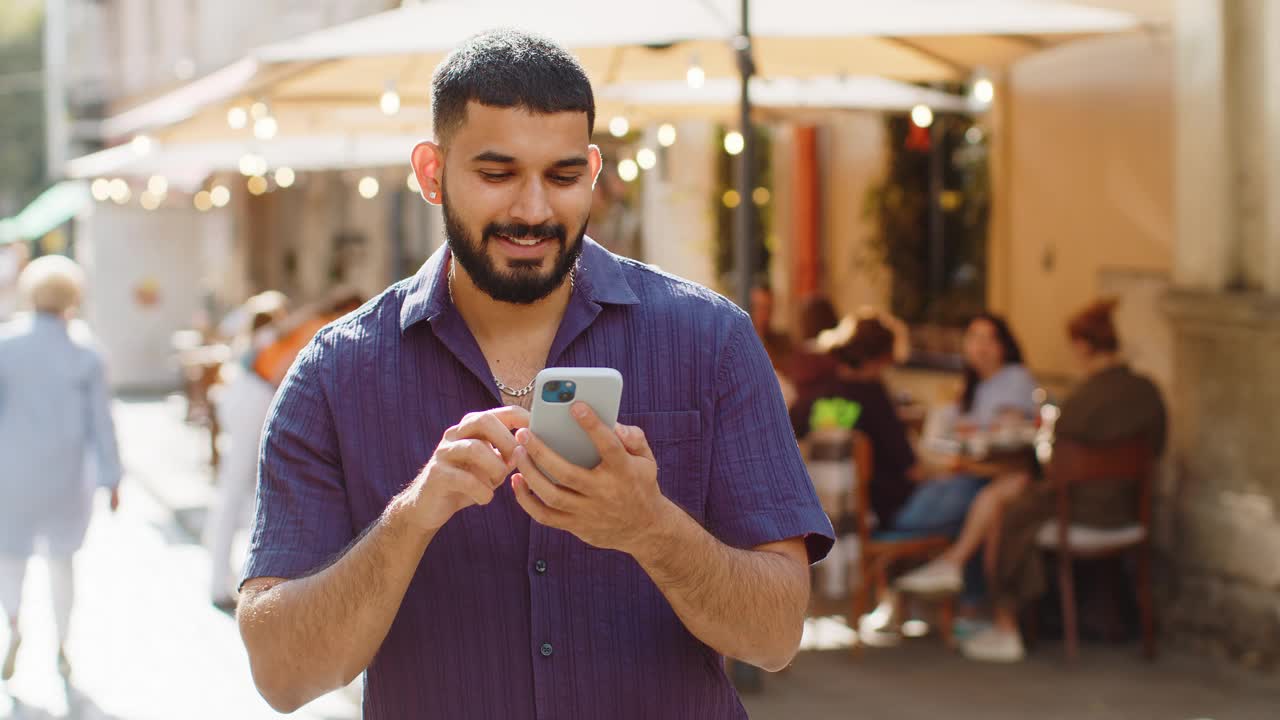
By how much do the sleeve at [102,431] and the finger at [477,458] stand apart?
6133 mm

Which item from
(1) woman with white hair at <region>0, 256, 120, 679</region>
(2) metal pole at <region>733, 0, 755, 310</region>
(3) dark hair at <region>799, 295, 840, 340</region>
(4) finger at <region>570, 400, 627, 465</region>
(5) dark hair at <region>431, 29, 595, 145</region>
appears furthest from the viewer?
(3) dark hair at <region>799, 295, 840, 340</region>

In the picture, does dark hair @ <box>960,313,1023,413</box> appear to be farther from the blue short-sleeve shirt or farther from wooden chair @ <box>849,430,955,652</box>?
the blue short-sleeve shirt

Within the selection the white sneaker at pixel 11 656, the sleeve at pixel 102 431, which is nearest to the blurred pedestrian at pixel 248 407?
the sleeve at pixel 102 431

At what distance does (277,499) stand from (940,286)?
1080cm

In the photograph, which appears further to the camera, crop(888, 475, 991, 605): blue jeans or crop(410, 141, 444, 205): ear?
crop(888, 475, 991, 605): blue jeans

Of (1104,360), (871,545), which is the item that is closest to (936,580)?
(871,545)

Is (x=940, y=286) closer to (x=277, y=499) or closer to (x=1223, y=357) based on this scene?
(x=1223, y=357)

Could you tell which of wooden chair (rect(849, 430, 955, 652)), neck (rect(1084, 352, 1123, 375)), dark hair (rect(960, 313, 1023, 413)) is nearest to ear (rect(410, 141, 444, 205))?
wooden chair (rect(849, 430, 955, 652))

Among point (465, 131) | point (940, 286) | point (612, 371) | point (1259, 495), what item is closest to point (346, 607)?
point (612, 371)

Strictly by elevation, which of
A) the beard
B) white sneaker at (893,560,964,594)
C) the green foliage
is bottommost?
white sneaker at (893,560,964,594)

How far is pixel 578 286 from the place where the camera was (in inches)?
91.5

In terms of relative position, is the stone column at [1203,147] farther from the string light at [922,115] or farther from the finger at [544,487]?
the finger at [544,487]

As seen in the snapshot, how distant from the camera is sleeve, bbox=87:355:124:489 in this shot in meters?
7.75

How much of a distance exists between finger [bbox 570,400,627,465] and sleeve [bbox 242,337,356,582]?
486mm
